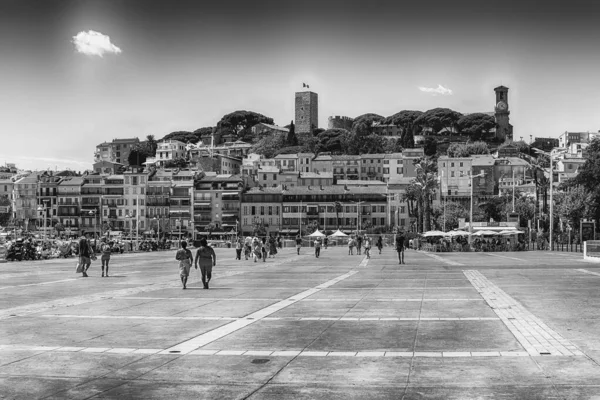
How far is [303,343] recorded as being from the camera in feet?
41.6

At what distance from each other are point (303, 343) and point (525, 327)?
452 cm

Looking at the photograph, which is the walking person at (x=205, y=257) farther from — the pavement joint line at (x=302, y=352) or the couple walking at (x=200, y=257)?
the pavement joint line at (x=302, y=352)

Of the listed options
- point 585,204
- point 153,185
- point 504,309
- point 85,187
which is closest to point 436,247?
point 585,204

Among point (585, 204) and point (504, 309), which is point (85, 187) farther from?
point (504, 309)

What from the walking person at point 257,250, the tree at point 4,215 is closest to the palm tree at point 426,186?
the walking person at point 257,250

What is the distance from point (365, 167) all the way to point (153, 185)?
54.3m

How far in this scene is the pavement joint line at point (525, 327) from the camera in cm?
1166

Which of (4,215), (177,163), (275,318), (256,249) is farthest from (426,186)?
(177,163)

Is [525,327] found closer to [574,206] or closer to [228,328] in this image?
[228,328]

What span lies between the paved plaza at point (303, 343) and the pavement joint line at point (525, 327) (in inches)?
1.2

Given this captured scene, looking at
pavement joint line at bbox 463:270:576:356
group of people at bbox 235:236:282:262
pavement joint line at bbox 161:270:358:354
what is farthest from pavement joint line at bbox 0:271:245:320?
group of people at bbox 235:236:282:262

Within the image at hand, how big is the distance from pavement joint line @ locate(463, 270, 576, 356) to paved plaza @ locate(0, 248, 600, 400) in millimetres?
31

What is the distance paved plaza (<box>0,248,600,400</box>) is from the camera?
9.19 meters

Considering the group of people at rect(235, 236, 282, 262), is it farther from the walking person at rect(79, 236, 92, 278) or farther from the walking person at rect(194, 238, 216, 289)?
the walking person at rect(194, 238, 216, 289)
